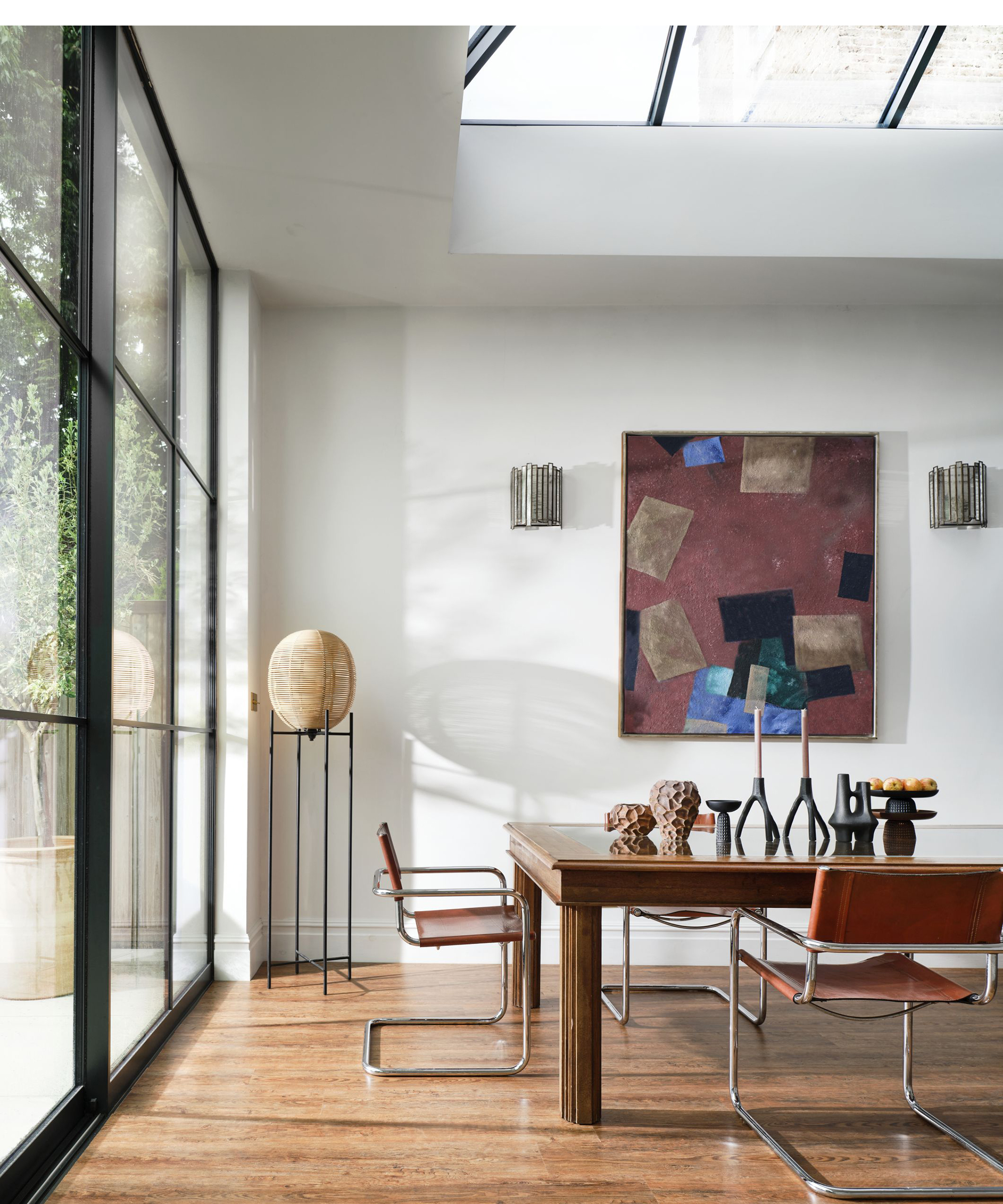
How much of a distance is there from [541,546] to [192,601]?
168cm

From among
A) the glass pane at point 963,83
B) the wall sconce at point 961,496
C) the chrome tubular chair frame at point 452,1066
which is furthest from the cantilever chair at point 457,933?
the glass pane at point 963,83

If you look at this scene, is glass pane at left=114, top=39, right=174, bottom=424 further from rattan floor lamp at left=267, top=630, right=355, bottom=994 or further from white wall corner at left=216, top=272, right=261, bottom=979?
rattan floor lamp at left=267, top=630, right=355, bottom=994

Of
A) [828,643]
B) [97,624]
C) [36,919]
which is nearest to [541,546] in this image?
[828,643]

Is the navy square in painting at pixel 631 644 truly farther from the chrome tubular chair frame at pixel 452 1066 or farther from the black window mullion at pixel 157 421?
the black window mullion at pixel 157 421

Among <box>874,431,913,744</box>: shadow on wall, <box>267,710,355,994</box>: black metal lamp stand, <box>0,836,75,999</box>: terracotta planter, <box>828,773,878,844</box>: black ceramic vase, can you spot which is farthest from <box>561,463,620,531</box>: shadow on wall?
<box>0,836,75,999</box>: terracotta planter

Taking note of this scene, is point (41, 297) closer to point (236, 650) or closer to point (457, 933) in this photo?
point (457, 933)

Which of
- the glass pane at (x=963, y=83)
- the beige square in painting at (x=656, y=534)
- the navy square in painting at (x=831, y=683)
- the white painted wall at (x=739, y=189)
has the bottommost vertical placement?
the navy square in painting at (x=831, y=683)

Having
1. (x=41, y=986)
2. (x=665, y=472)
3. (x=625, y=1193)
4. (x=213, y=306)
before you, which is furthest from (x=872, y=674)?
(x=41, y=986)

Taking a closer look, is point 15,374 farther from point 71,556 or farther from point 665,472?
point 665,472

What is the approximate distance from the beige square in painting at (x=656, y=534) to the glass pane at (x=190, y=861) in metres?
2.16

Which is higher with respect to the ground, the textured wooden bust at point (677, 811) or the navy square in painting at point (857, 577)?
the navy square in painting at point (857, 577)

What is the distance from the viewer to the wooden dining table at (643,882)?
2.54 meters

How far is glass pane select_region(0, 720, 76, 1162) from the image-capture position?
6.50ft

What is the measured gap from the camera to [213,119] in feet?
10.8
